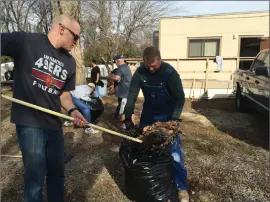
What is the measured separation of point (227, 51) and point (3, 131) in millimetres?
12044

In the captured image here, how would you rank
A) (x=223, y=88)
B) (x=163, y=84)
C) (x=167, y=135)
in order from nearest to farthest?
1. (x=167, y=135)
2. (x=163, y=84)
3. (x=223, y=88)

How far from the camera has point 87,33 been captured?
22.6 meters

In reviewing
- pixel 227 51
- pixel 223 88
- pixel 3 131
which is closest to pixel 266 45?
pixel 227 51

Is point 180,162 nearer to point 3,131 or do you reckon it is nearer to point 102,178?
point 102,178

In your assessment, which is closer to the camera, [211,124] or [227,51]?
[211,124]

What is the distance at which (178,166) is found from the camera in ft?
10.4

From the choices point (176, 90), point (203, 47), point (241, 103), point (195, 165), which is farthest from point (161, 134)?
point (203, 47)

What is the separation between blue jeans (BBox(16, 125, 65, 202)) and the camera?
2383 mm

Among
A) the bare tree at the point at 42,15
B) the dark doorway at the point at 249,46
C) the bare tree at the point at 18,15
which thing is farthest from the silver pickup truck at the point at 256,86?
the bare tree at the point at 18,15

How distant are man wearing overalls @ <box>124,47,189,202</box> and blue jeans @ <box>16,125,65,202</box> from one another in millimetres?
822

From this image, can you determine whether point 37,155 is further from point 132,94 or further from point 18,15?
point 18,15

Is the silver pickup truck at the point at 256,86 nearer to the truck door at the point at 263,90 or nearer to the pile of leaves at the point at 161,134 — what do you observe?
the truck door at the point at 263,90

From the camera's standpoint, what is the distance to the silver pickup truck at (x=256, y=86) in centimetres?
513

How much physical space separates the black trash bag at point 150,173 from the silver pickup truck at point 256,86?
300 cm
